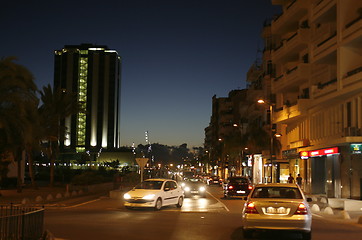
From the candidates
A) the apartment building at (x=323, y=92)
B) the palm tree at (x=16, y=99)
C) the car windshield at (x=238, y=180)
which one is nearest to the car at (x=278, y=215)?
the palm tree at (x=16, y=99)

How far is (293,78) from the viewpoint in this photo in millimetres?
43500

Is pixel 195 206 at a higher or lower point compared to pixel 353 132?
lower

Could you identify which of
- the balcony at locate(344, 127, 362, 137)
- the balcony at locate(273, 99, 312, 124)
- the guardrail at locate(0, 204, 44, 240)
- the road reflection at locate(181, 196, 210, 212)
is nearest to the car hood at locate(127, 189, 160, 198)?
the road reflection at locate(181, 196, 210, 212)

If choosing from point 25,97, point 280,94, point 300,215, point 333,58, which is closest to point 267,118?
point 280,94

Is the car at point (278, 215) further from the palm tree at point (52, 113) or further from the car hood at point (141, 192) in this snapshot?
the palm tree at point (52, 113)

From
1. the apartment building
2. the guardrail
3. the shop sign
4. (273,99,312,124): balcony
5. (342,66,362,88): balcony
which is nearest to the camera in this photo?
the guardrail

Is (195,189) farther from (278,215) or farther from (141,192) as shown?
(278,215)

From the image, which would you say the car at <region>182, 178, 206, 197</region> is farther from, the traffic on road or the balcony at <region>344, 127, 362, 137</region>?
the traffic on road

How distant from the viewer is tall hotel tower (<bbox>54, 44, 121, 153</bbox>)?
167250 millimetres

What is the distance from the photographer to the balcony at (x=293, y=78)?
4144 cm

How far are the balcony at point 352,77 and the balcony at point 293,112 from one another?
7629 mm

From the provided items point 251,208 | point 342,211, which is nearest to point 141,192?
point 342,211

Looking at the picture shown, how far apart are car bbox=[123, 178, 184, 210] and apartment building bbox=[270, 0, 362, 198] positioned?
12.1 meters

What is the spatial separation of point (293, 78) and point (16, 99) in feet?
82.8
